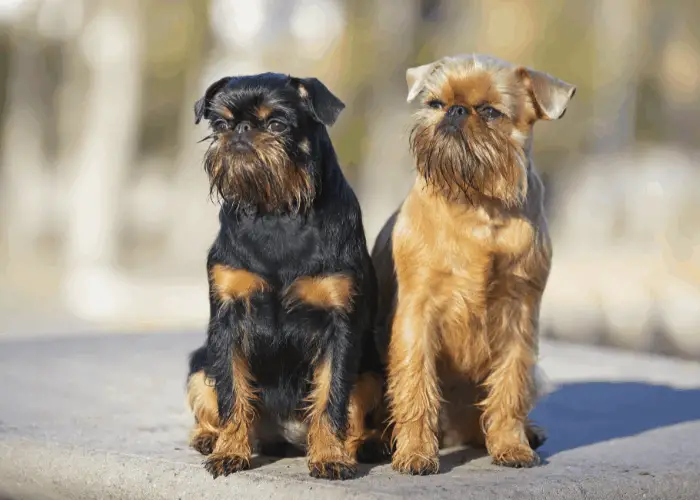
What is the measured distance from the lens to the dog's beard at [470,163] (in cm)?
389

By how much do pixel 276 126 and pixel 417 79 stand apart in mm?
760

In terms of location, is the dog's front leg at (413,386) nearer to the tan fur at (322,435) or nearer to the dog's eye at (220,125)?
the tan fur at (322,435)

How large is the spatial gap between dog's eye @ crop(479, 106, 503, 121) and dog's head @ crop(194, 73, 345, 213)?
1.83 ft

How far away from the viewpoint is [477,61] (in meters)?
4.05

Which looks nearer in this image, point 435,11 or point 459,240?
point 459,240

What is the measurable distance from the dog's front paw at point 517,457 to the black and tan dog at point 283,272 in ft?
2.07

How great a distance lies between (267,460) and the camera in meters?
4.14

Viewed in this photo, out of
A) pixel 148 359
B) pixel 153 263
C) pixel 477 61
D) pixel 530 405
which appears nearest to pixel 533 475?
pixel 530 405

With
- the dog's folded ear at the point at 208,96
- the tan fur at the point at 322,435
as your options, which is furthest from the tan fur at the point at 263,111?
the tan fur at the point at 322,435

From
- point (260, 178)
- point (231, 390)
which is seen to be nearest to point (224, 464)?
point (231, 390)

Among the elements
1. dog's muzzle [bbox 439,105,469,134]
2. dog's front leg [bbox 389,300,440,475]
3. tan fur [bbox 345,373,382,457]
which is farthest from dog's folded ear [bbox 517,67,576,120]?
tan fur [bbox 345,373,382,457]

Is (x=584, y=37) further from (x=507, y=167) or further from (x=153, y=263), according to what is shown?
(x=507, y=167)

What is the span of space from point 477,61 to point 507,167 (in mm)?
461

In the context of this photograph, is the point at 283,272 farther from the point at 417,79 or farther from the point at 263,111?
the point at 417,79
